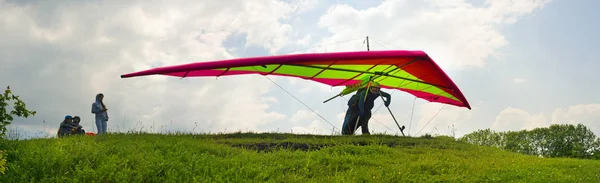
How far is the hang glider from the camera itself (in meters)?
11.0

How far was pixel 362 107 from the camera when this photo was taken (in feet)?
49.7

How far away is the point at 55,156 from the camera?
7.77 m

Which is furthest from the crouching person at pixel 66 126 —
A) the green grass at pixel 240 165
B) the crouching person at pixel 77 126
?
the green grass at pixel 240 165

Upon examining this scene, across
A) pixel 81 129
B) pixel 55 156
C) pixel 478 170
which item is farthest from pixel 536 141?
pixel 55 156

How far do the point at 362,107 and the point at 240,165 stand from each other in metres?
7.73

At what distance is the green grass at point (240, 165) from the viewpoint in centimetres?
723

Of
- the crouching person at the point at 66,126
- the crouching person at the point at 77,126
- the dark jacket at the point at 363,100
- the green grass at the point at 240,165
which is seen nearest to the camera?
the green grass at the point at 240,165

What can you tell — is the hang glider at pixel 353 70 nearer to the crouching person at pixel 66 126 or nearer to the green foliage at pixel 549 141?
the crouching person at pixel 66 126

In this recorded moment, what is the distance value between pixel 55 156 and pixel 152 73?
4605mm

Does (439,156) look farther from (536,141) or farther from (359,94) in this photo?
(536,141)

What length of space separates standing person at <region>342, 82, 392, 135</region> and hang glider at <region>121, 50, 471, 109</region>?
0.52 meters

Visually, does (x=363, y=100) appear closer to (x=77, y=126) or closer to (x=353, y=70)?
(x=353, y=70)

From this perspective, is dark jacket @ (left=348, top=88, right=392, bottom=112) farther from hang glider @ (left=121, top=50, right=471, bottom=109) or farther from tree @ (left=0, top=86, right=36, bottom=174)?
tree @ (left=0, top=86, right=36, bottom=174)

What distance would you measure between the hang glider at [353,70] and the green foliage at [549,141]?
6887 millimetres
